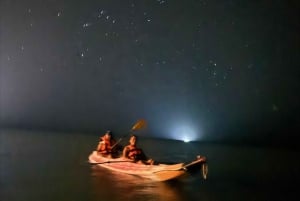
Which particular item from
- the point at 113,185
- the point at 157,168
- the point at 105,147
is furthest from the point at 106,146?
the point at 157,168

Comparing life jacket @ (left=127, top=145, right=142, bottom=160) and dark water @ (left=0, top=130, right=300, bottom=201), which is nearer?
dark water @ (left=0, top=130, right=300, bottom=201)

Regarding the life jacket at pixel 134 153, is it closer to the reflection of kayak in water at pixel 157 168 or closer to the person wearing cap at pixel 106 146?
the reflection of kayak in water at pixel 157 168

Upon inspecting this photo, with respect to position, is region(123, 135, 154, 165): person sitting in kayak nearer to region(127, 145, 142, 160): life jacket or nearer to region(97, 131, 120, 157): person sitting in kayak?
region(127, 145, 142, 160): life jacket

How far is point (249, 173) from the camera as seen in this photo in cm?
1756

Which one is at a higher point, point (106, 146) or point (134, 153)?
point (106, 146)

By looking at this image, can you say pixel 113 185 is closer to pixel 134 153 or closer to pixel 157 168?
pixel 134 153

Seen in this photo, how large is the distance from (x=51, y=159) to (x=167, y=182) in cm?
726

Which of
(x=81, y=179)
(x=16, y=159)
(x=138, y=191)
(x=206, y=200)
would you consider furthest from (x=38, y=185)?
(x=16, y=159)

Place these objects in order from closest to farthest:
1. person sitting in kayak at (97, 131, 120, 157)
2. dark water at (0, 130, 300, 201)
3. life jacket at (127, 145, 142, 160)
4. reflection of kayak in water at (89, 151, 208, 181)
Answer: dark water at (0, 130, 300, 201) < reflection of kayak in water at (89, 151, 208, 181) < life jacket at (127, 145, 142, 160) < person sitting in kayak at (97, 131, 120, 157)

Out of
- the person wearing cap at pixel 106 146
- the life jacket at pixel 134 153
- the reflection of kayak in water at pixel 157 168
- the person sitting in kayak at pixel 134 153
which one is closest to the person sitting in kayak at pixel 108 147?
the person wearing cap at pixel 106 146

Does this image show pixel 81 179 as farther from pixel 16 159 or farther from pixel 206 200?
pixel 16 159

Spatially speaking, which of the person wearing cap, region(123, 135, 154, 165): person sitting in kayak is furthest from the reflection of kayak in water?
the person wearing cap

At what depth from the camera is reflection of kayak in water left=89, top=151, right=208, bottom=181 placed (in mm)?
11461

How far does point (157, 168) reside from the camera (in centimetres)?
1229
